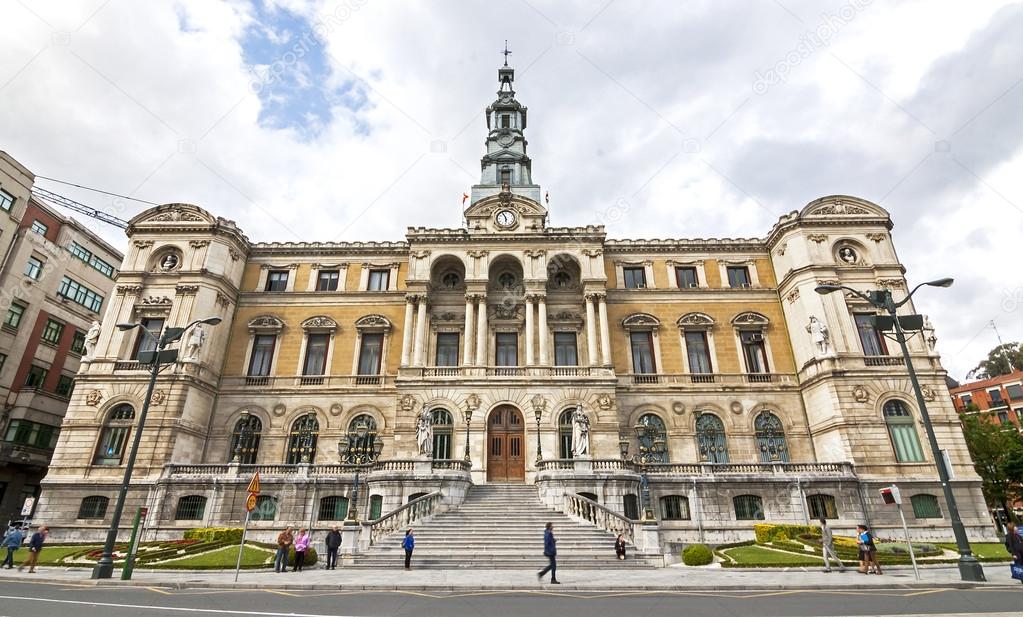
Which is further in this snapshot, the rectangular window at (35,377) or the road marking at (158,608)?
the rectangular window at (35,377)

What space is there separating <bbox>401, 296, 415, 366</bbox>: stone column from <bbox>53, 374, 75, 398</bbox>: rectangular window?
27833 millimetres

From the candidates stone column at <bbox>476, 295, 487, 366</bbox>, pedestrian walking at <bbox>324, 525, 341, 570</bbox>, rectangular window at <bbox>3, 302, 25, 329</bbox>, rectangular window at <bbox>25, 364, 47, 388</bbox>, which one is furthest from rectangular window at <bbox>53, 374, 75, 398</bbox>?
pedestrian walking at <bbox>324, 525, 341, 570</bbox>

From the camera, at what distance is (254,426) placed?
109 feet

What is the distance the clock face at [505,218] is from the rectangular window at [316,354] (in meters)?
14.3

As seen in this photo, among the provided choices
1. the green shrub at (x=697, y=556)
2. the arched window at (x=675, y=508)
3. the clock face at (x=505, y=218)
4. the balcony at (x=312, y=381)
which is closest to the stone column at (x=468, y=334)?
the balcony at (x=312, y=381)

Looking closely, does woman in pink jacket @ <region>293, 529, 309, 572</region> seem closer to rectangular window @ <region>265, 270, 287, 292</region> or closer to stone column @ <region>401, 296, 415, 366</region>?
stone column @ <region>401, 296, 415, 366</region>

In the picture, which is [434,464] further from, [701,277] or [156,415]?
[701,277]

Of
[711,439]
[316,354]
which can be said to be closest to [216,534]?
[316,354]

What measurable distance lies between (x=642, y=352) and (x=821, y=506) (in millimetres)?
13073

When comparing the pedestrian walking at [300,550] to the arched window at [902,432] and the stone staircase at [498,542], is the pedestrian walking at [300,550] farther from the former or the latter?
the arched window at [902,432]

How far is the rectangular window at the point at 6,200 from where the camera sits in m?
36.5

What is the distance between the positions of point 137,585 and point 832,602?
60.7 ft

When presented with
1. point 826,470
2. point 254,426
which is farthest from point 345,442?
point 826,470

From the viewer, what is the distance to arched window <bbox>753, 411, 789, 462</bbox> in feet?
105
